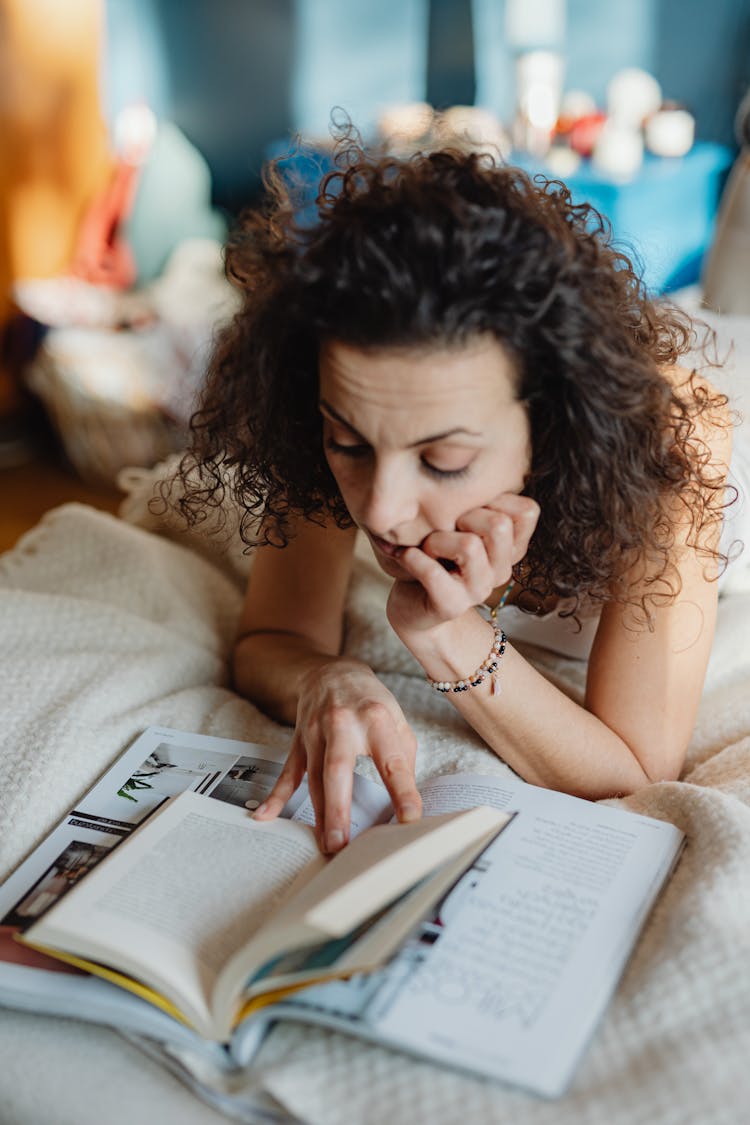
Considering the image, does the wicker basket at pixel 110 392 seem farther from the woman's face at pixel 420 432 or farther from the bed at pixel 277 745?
the woman's face at pixel 420 432

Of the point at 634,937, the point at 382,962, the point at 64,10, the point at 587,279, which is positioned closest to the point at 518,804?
the point at 634,937

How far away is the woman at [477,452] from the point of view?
884 mm

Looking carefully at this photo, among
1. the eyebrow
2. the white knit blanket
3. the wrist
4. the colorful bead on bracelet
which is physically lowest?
the white knit blanket

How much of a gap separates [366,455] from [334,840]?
1.09 feet

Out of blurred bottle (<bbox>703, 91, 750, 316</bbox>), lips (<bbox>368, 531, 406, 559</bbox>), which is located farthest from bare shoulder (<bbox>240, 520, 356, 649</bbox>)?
blurred bottle (<bbox>703, 91, 750, 316</bbox>)

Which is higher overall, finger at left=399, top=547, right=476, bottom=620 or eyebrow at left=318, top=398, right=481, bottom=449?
eyebrow at left=318, top=398, right=481, bottom=449

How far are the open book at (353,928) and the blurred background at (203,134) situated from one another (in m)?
2.11

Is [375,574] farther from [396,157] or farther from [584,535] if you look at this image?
[396,157]

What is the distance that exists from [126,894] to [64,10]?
125 inches

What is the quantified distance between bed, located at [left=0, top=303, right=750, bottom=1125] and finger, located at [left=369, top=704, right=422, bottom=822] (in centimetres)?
14

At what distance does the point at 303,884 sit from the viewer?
88 cm

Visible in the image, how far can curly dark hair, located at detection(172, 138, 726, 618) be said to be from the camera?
2.87 feet

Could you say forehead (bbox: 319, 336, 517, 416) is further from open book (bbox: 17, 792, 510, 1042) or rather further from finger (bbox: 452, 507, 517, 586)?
open book (bbox: 17, 792, 510, 1042)

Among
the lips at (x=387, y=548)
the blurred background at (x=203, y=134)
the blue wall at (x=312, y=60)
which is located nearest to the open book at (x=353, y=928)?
the lips at (x=387, y=548)
